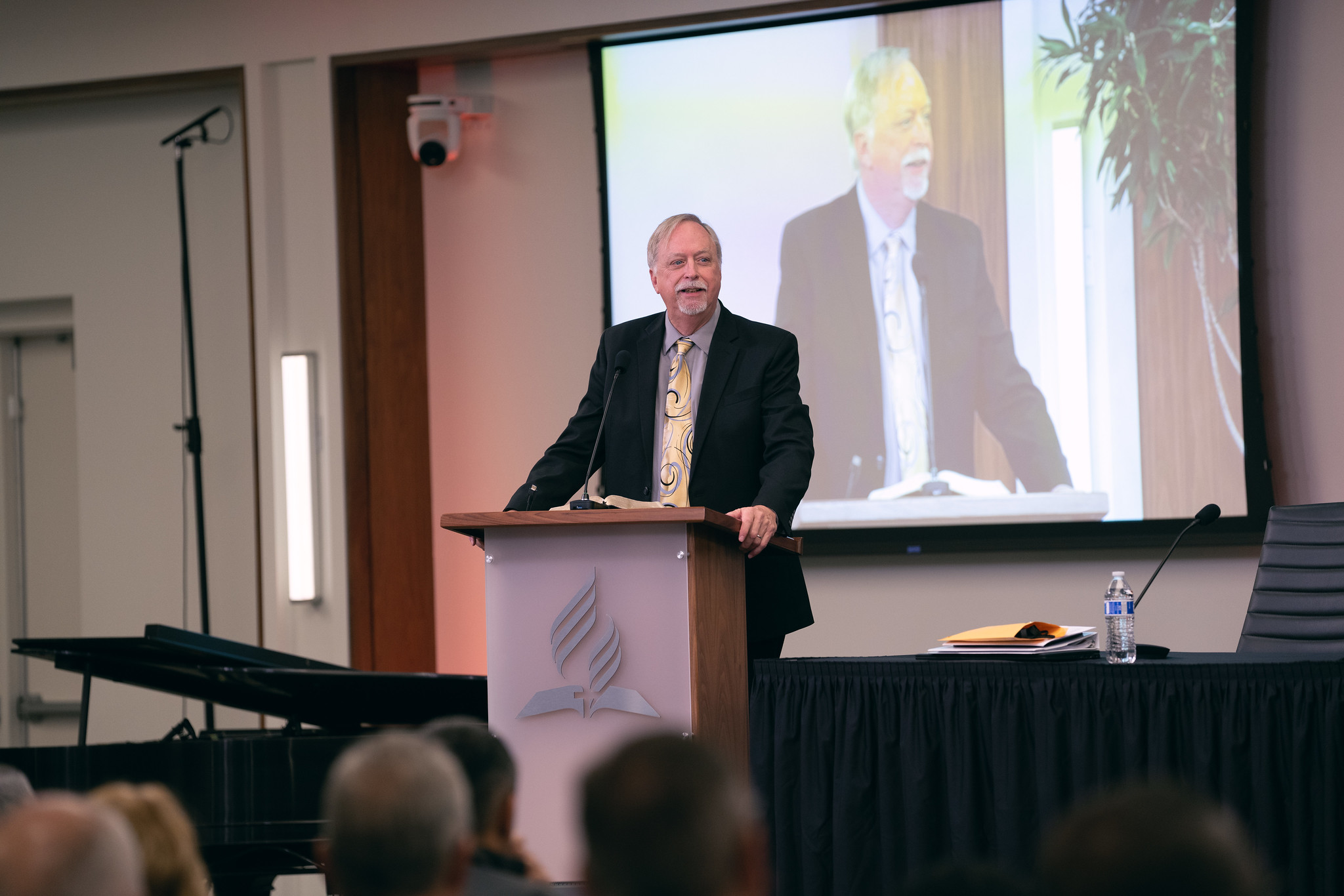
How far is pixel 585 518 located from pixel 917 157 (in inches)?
122

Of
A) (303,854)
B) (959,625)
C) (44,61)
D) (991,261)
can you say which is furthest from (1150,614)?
(44,61)

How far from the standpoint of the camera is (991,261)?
16.0 feet

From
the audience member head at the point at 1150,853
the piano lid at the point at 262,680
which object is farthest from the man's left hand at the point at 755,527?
the audience member head at the point at 1150,853

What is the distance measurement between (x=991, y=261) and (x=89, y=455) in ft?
13.0

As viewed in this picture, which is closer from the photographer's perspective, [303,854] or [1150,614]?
[303,854]

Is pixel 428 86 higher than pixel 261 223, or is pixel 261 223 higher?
pixel 428 86

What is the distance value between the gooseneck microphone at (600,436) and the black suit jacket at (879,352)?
2149 mm

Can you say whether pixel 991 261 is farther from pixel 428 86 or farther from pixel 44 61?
pixel 44 61

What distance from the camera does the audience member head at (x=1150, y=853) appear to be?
0.90 meters

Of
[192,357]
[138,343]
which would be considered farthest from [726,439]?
[138,343]

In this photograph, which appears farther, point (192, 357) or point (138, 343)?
point (138, 343)

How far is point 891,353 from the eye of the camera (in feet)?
16.4

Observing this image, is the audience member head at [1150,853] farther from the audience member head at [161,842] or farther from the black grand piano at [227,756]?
the black grand piano at [227,756]

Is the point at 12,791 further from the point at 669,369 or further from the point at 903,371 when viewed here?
the point at 903,371
